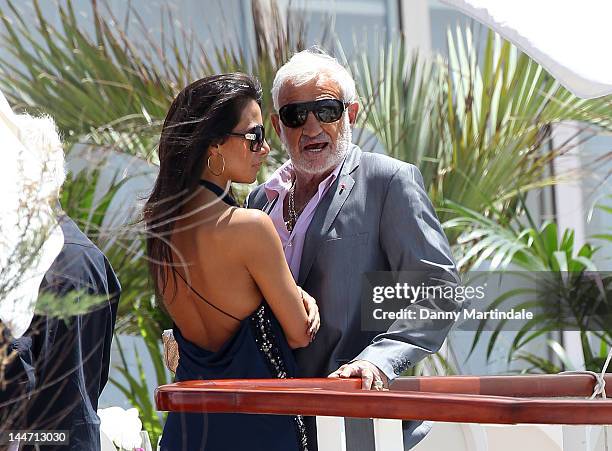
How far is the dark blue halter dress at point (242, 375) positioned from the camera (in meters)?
2.92

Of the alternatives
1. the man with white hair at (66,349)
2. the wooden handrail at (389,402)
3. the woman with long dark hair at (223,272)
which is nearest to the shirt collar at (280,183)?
the woman with long dark hair at (223,272)

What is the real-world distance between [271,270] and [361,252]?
47cm

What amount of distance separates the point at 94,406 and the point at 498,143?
134 inches

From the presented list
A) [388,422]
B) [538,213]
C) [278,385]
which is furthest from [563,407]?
[538,213]

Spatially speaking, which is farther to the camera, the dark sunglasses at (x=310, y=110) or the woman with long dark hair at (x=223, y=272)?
the dark sunglasses at (x=310, y=110)

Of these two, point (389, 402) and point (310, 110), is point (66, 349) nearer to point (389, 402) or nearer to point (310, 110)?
point (389, 402)

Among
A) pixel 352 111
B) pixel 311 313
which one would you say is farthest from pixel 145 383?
pixel 311 313

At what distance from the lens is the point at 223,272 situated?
2984 millimetres

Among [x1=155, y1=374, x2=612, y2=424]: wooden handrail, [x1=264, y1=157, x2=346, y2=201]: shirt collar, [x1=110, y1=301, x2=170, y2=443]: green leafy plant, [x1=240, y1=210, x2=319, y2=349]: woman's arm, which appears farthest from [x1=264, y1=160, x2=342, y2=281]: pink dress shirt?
[x1=110, y1=301, x2=170, y2=443]: green leafy plant

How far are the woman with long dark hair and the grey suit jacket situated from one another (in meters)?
0.22

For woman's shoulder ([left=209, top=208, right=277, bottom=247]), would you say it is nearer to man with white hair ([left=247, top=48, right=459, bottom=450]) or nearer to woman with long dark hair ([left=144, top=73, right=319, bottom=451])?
woman with long dark hair ([left=144, top=73, right=319, bottom=451])

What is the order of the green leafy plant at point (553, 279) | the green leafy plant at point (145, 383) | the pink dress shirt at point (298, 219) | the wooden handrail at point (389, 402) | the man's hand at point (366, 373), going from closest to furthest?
the wooden handrail at point (389, 402) < the man's hand at point (366, 373) < the pink dress shirt at point (298, 219) < the green leafy plant at point (145, 383) < the green leafy plant at point (553, 279)

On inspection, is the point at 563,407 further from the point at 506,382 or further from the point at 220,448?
the point at 220,448

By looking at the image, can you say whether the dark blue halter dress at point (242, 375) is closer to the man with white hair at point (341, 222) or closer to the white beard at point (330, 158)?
the man with white hair at point (341, 222)
